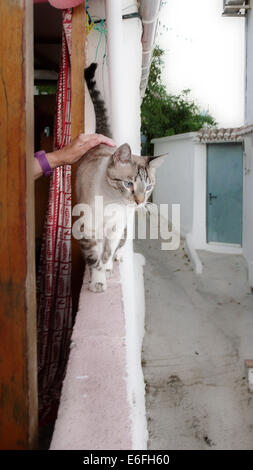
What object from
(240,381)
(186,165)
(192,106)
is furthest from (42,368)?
(192,106)

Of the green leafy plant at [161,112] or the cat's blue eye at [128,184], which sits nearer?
the cat's blue eye at [128,184]

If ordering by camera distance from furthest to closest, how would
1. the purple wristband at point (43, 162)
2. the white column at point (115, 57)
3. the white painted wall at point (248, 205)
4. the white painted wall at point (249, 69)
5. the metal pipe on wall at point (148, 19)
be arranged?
the white painted wall at point (249, 69) → the white painted wall at point (248, 205) → the metal pipe on wall at point (148, 19) → the white column at point (115, 57) → the purple wristband at point (43, 162)

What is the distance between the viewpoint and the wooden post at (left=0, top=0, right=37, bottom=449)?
0.93m

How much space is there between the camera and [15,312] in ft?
3.25

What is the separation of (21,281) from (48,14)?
9.04ft

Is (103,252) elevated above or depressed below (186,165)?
below

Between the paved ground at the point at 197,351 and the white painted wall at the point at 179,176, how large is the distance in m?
1.37

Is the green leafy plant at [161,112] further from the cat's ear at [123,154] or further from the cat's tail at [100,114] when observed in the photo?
the cat's ear at [123,154]

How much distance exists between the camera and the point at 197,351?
22.0 feet

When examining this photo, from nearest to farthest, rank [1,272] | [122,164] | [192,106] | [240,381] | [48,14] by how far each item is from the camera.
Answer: [1,272], [122,164], [48,14], [240,381], [192,106]

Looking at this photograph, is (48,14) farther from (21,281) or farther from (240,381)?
(240,381)

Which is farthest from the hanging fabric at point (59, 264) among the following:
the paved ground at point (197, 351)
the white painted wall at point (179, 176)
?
the white painted wall at point (179, 176)

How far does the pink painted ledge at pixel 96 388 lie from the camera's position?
1107mm

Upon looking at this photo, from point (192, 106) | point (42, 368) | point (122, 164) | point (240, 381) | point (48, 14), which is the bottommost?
point (240, 381)
